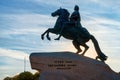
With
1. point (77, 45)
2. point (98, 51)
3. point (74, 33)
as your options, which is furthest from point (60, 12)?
point (98, 51)

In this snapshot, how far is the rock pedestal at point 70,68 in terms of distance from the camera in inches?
998

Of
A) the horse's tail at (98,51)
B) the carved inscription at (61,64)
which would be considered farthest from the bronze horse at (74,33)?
the carved inscription at (61,64)

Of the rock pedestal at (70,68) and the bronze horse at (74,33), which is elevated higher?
the bronze horse at (74,33)

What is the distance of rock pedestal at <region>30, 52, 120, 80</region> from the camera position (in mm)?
25353

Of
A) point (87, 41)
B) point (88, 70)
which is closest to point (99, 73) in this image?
point (88, 70)

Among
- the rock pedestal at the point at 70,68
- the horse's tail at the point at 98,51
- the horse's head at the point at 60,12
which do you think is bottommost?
the rock pedestal at the point at 70,68

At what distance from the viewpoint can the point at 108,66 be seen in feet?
83.9

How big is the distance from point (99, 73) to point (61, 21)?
3939 millimetres

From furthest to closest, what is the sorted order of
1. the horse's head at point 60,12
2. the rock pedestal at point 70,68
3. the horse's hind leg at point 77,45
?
the horse's head at point 60,12 → the horse's hind leg at point 77,45 → the rock pedestal at point 70,68

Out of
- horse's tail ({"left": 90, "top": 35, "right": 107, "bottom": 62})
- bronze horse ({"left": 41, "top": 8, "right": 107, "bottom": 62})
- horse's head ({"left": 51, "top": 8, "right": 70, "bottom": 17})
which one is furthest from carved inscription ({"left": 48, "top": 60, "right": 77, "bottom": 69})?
horse's head ({"left": 51, "top": 8, "right": 70, "bottom": 17})

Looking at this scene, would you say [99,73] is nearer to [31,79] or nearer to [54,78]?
[54,78]

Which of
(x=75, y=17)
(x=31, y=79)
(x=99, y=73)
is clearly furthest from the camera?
(x=31, y=79)

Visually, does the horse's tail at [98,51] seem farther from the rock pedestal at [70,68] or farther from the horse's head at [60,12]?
the horse's head at [60,12]

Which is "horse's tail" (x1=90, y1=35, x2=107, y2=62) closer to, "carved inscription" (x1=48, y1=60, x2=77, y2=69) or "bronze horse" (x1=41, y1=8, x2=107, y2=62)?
"bronze horse" (x1=41, y1=8, x2=107, y2=62)
